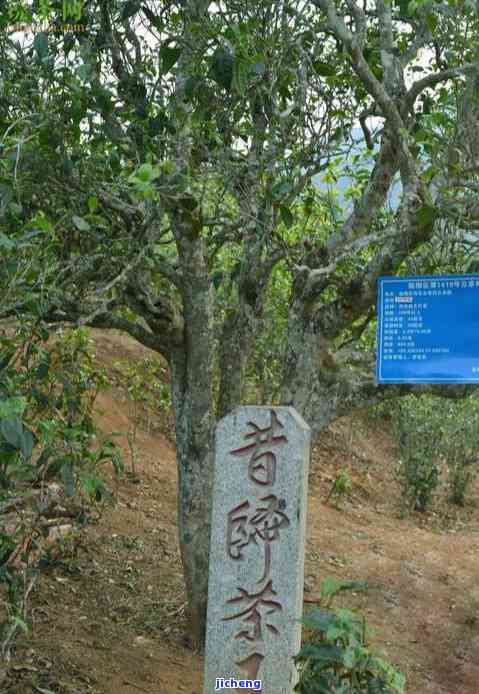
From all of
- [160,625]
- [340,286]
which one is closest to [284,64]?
[340,286]

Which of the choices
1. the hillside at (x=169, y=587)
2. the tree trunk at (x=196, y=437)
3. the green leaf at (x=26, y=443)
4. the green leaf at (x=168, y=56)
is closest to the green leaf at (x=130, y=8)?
the green leaf at (x=168, y=56)

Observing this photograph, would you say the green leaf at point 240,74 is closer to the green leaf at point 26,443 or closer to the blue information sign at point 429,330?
the blue information sign at point 429,330

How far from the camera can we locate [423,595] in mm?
9328

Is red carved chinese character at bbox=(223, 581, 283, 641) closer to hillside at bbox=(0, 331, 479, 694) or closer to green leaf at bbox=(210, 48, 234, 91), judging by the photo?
hillside at bbox=(0, 331, 479, 694)

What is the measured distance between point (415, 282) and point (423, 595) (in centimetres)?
422

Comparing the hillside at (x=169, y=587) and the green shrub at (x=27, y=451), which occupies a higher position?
the green shrub at (x=27, y=451)

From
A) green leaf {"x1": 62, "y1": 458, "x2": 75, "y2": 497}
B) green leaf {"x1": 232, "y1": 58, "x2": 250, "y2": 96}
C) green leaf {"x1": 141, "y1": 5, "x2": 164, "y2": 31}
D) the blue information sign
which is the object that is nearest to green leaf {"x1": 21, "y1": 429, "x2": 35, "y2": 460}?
green leaf {"x1": 62, "y1": 458, "x2": 75, "y2": 497}

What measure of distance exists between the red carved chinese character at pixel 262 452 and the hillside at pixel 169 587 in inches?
64.1

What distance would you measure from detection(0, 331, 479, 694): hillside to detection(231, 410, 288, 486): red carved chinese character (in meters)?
1.63

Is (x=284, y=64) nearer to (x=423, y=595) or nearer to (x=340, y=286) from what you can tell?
(x=340, y=286)

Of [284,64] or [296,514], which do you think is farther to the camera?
[284,64]

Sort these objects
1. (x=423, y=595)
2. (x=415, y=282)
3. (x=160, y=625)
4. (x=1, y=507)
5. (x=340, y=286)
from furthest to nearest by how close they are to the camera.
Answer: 1. (x=423, y=595)
2. (x=160, y=625)
3. (x=340, y=286)
4. (x=415, y=282)
5. (x=1, y=507)

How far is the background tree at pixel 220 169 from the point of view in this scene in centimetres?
564

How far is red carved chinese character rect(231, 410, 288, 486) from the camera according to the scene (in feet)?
17.6
